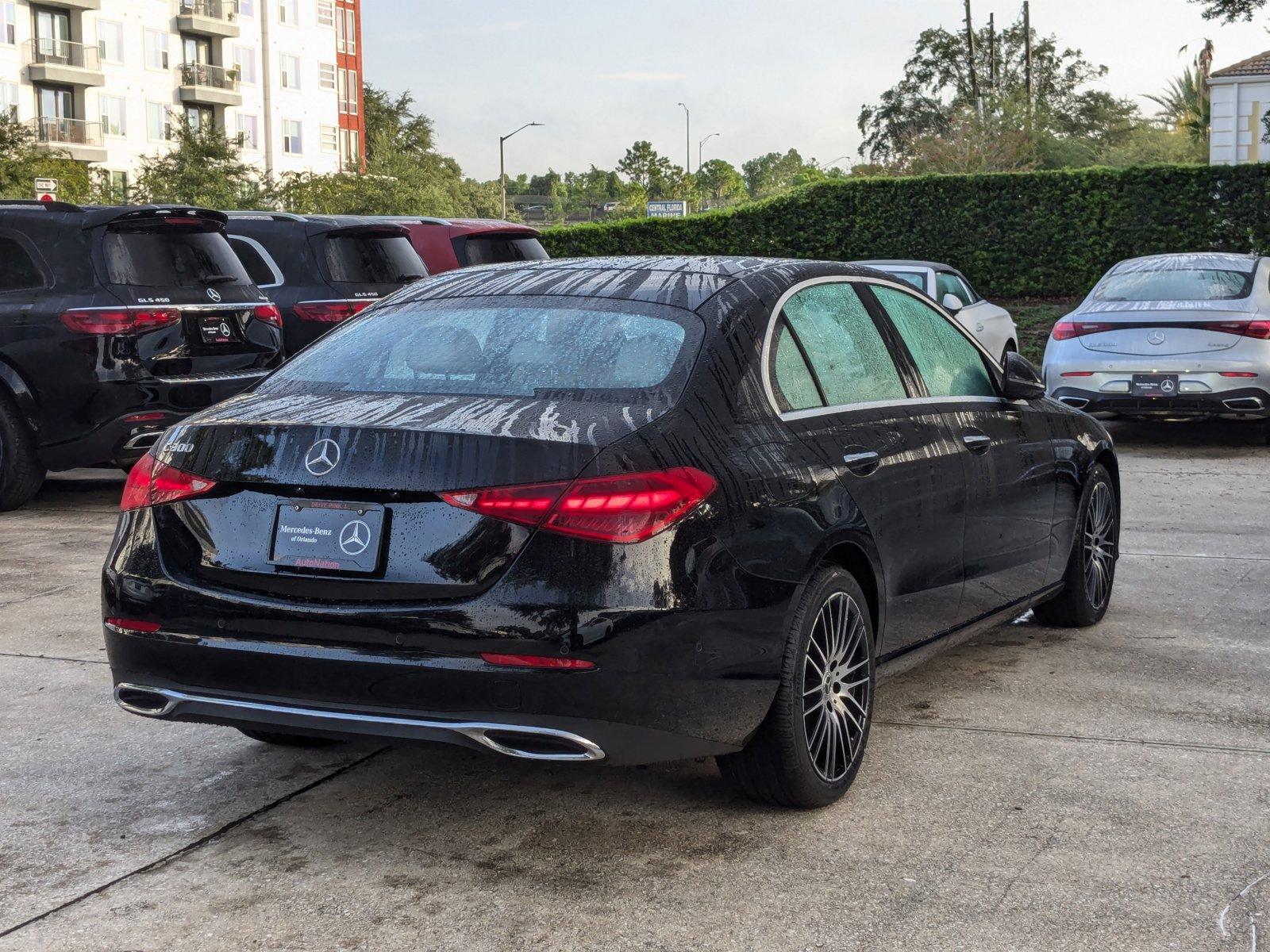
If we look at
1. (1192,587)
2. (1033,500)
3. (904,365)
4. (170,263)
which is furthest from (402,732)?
(170,263)

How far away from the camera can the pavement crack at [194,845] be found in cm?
359

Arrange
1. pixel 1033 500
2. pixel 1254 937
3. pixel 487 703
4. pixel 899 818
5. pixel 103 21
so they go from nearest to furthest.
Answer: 1. pixel 1254 937
2. pixel 487 703
3. pixel 899 818
4. pixel 1033 500
5. pixel 103 21

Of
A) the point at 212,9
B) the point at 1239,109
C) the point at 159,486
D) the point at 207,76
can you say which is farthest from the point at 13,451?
the point at 212,9

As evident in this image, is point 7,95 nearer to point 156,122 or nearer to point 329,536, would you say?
point 156,122

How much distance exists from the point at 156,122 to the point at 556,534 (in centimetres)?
6776

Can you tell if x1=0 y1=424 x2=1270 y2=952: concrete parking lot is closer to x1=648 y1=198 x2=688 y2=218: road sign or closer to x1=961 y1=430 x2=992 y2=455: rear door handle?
x1=961 y1=430 x2=992 y2=455: rear door handle

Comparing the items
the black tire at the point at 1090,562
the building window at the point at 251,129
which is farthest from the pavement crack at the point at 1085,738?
the building window at the point at 251,129

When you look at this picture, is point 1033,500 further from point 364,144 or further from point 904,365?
point 364,144

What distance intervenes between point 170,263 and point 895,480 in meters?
6.44

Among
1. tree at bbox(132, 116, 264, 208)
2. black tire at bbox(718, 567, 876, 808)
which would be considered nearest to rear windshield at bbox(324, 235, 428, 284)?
black tire at bbox(718, 567, 876, 808)

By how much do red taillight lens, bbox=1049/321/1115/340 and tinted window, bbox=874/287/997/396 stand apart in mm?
7309

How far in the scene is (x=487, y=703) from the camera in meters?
3.65

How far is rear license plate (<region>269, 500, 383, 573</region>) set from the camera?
3.73 metres

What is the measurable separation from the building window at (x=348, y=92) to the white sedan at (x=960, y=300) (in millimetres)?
66865
